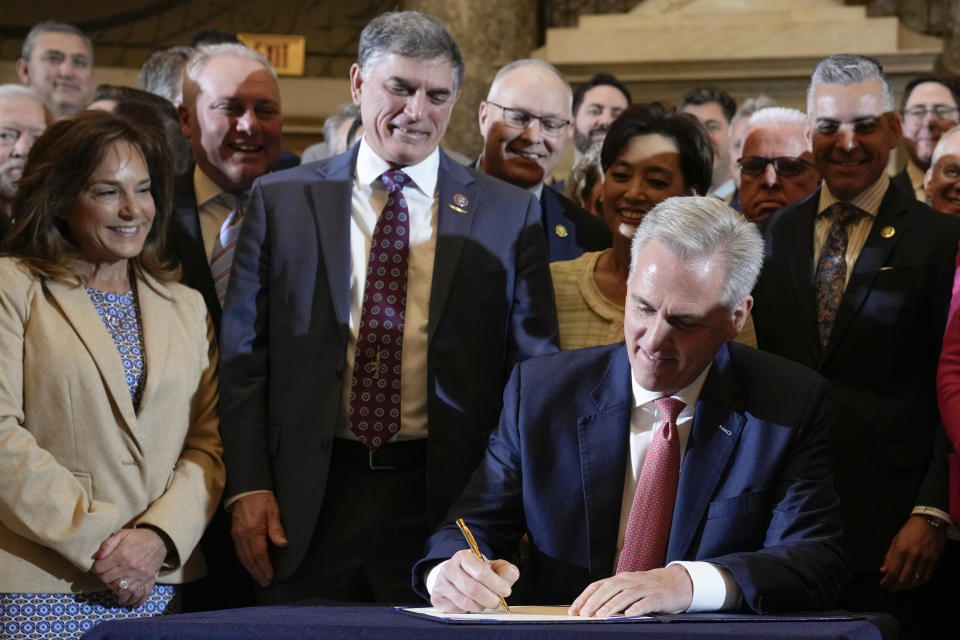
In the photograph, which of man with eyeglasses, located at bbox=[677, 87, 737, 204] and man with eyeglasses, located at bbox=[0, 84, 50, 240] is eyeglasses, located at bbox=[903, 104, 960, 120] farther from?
man with eyeglasses, located at bbox=[0, 84, 50, 240]

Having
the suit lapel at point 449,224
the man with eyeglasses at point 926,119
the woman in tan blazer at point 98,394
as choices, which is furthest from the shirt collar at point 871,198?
the woman in tan blazer at point 98,394

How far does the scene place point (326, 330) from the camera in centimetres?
311

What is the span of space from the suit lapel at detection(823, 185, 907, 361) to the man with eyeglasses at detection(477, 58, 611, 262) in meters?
0.88

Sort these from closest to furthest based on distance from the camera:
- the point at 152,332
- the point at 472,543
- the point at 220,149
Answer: the point at 472,543 → the point at 152,332 → the point at 220,149

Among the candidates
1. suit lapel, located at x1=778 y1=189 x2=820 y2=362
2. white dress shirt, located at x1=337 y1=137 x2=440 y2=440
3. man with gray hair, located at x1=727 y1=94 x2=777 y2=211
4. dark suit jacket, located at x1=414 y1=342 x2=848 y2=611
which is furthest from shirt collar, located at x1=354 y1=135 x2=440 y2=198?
man with gray hair, located at x1=727 y1=94 x2=777 y2=211

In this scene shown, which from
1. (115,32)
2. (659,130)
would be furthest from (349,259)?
(115,32)

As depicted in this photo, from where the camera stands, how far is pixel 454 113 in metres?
7.08

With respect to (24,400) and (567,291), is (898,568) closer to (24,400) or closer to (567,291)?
(567,291)

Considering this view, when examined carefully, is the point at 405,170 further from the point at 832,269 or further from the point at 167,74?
the point at 167,74

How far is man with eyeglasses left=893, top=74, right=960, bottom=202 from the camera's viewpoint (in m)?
5.11

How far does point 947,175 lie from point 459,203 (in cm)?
161

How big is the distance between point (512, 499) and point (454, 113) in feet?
15.3

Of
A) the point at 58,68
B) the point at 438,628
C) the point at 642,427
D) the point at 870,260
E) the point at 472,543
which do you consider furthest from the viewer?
the point at 58,68

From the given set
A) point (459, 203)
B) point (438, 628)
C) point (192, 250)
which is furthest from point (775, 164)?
point (438, 628)
